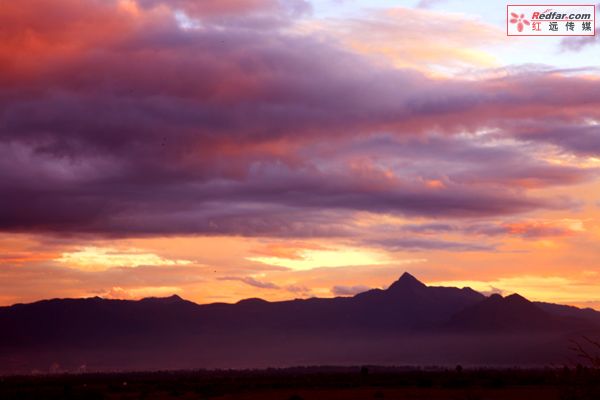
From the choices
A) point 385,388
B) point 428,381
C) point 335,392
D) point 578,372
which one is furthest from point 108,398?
point 578,372

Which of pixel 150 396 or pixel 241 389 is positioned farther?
pixel 241 389

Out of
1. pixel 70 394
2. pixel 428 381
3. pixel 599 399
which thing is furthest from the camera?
pixel 428 381

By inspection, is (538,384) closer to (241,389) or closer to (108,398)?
(241,389)

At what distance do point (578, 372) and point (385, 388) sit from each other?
52.6m

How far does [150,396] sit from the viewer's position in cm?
8281

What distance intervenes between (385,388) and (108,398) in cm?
2436

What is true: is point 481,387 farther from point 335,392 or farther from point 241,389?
point 241,389

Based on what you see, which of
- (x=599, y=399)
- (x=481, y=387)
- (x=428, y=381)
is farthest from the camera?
(x=428, y=381)

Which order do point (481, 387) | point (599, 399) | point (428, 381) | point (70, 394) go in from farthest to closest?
point (428, 381) < point (481, 387) < point (70, 394) < point (599, 399)

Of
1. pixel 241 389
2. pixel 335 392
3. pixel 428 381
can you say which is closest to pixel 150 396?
pixel 241 389

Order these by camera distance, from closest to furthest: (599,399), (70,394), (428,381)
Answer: (599,399) → (70,394) → (428,381)

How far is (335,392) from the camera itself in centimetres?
8094

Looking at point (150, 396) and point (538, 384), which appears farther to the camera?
point (538, 384)

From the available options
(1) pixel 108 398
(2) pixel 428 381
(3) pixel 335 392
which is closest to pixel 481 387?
(2) pixel 428 381
